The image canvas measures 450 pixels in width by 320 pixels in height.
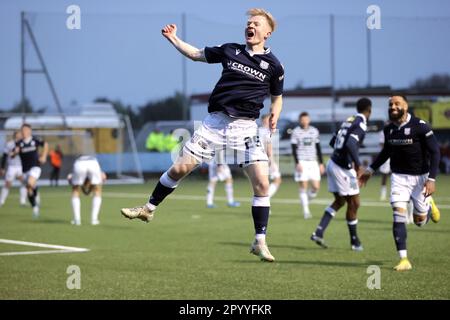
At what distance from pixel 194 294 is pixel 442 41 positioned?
38.0 meters

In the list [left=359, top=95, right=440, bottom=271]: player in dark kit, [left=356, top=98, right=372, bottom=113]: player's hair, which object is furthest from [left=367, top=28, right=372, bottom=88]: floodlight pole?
[left=359, top=95, right=440, bottom=271]: player in dark kit

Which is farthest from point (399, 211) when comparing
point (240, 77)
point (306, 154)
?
point (306, 154)

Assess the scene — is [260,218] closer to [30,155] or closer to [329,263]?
[329,263]

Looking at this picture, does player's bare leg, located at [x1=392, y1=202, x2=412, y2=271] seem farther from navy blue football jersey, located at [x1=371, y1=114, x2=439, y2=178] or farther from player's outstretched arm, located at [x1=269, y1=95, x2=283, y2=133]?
player's outstretched arm, located at [x1=269, y1=95, x2=283, y2=133]

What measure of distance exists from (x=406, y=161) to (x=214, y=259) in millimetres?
3710

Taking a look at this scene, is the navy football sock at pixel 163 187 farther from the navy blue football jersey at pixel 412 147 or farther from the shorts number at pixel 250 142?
the navy blue football jersey at pixel 412 147

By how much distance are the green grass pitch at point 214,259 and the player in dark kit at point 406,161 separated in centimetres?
78

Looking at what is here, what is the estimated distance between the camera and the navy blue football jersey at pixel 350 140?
50.6 ft

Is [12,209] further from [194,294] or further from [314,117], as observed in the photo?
[314,117]

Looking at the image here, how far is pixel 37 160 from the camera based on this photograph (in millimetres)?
24250

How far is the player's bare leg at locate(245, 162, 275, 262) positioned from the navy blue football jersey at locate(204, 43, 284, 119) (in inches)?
24.4

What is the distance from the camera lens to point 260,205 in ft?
31.4
